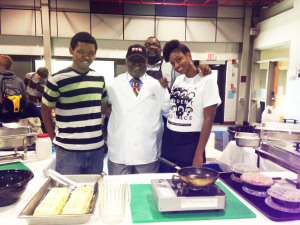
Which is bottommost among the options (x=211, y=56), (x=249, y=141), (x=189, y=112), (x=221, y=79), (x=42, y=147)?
(x=42, y=147)

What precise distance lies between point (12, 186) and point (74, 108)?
29.4 inches

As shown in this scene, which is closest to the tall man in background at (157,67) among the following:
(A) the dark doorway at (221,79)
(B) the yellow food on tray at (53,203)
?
(B) the yellow food on tray at (53,203)

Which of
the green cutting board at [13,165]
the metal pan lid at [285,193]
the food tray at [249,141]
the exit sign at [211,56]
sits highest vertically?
the exit sign at [211,56]

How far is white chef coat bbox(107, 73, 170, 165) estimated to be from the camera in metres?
1.71

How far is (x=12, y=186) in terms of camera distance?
105 centimetres

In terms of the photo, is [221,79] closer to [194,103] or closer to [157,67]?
[157,67]

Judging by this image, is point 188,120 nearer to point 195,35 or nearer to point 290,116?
point 290,116

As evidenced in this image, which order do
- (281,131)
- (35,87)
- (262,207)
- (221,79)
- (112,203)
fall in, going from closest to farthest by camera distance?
(112,203) → (262,207) → (281,131) → (35,87) → (221,79)

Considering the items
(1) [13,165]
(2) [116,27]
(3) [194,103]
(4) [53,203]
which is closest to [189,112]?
(3) [194,103]

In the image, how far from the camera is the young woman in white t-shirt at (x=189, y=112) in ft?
5.45

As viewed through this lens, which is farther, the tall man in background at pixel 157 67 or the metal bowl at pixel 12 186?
the tall man in background at pixel 157 67

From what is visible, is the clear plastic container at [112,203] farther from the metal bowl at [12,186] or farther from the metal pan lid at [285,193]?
the metal pan lid at [285,193]

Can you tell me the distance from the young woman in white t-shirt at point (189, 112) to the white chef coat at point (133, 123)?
0.12m

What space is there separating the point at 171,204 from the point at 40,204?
1.75 ft
